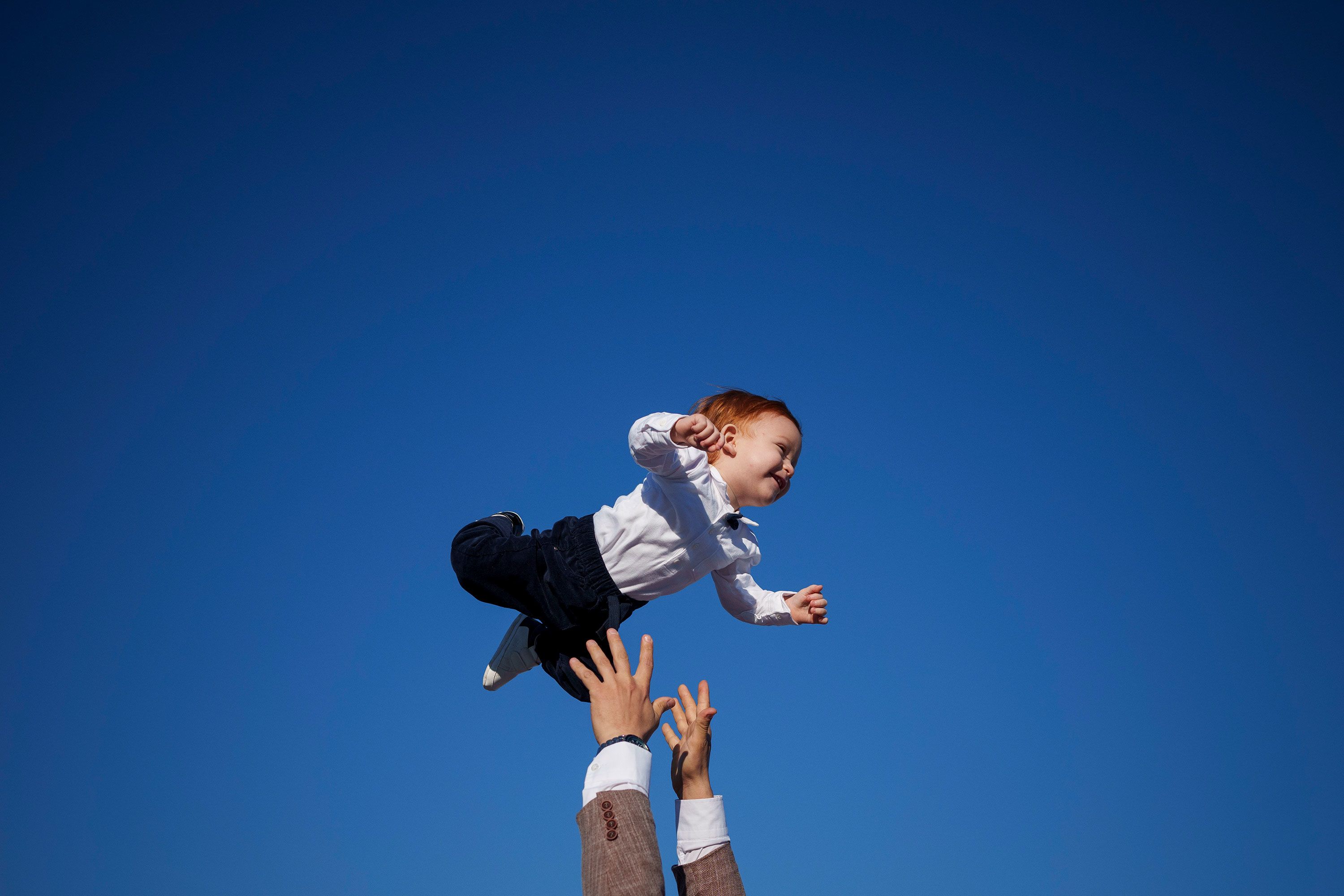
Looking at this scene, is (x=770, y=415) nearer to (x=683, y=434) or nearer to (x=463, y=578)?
(x=683, y=434)

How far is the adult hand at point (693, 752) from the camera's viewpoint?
3.40 m

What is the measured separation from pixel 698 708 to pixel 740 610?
5.08ft

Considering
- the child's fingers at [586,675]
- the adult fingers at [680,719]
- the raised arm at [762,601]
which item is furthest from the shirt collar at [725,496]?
the child's fingers at [586,675]

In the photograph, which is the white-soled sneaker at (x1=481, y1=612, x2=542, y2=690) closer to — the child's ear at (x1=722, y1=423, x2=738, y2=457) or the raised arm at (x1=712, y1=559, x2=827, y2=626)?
the raised arm at (x1=712, y1=559, x2=827, y2=626)

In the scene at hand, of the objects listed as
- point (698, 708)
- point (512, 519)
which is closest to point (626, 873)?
point (698, 708)

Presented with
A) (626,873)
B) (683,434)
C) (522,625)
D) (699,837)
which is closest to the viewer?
(626,873)

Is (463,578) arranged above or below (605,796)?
above

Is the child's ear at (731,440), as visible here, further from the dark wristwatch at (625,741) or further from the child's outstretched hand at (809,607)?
the dark wristwatch at (625,741)

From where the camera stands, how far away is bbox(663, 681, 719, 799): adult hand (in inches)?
134

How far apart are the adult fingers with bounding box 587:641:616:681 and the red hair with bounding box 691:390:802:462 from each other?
6.99 feet

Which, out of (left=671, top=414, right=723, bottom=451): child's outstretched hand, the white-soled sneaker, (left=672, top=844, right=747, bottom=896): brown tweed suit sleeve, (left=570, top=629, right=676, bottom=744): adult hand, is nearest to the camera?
(left=570, top=629, right=676, bottom=744): adult hand

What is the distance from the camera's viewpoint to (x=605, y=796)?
2570mm

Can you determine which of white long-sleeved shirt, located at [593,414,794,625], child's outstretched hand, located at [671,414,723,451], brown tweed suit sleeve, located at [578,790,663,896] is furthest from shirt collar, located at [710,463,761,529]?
brown tweed suit sleeve, located at [578,790,663,896]

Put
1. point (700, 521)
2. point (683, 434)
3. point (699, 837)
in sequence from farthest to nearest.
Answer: point (700, 521) < point (683, 434) < point (699, 837)
